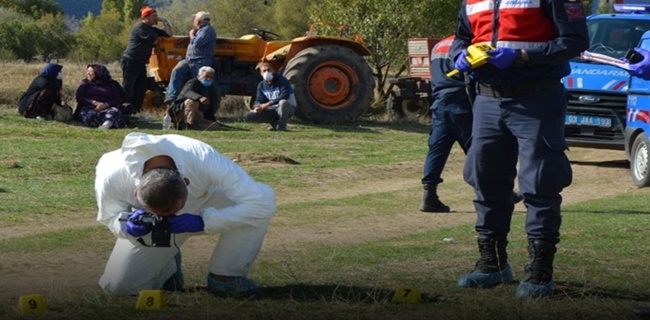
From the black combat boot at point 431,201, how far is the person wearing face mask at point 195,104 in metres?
7.71

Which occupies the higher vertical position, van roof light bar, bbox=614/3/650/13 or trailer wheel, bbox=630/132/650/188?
van roof light bar, bbox=614/3/650/13

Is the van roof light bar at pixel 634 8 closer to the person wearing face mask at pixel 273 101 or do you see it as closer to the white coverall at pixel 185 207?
the person wearing face mask at pixel 273 101

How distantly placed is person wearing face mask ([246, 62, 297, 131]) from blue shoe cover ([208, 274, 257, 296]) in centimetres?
1286

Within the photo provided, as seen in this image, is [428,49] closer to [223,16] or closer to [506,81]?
[506,81]

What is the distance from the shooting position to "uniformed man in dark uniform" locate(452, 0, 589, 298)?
6.65 metres

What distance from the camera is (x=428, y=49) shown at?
77.0ft

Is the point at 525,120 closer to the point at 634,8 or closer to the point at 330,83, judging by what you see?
the point at 634,8

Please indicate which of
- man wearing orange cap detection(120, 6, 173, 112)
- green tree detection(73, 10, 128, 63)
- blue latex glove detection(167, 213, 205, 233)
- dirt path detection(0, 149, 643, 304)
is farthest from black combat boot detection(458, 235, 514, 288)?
green tree detection(73, 10, 128, 63)

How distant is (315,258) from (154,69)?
A: 13.6 meters

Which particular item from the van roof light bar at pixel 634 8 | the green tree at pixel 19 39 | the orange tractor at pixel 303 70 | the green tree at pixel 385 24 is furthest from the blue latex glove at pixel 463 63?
the green tree at pixel 19 39

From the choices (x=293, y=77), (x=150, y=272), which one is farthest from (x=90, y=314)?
(x=293, y=77)

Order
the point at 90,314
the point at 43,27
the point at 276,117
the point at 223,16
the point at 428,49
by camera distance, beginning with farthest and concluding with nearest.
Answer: the point at 223,16 → the point at 43,27 → the point at 428,49 → the point at 276,117 → the point at 90,314

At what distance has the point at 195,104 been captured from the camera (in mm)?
18672

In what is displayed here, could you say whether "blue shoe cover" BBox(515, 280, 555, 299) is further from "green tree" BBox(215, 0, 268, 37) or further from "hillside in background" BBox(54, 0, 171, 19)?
"hillside in background" BBox(54, 0, 171, 19)
